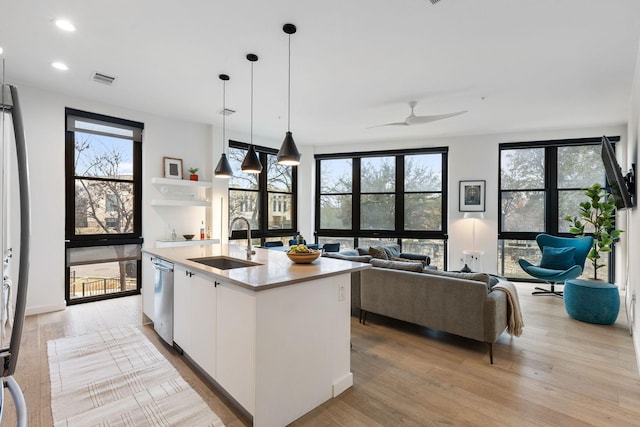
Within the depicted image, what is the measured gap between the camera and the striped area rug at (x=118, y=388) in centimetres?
211

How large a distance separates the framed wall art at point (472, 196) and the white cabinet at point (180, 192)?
4.86 m

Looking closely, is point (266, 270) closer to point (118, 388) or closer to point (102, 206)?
point (118, 388)

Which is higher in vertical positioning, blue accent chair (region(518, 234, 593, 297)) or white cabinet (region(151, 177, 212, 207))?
white cabinet (region(151, 177, 212, 207))

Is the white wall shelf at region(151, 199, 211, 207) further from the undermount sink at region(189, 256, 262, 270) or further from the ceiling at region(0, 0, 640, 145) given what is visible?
the undermount sink at region(189, 256, 262, 270)

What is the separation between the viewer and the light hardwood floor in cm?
213

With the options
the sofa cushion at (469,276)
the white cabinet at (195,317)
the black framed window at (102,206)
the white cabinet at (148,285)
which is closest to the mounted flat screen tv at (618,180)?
the sofa cushion at (469,276)

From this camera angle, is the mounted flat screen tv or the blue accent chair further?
the blue accent chair

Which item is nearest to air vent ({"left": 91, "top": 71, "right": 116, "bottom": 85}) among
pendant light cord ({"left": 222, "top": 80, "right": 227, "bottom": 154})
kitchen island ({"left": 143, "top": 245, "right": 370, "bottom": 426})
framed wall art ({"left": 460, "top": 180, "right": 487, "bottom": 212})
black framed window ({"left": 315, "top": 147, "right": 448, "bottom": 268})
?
pendant light cord ({"left": 222, "top": 80, "right": 227, "bottom": 154})

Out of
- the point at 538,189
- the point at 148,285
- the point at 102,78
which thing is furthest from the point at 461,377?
the point at 538,189

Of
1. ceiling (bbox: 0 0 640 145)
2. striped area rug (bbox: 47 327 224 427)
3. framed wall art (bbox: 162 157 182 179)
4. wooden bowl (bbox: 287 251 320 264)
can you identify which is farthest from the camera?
framed wall art (bbox: 162 157 182 179)

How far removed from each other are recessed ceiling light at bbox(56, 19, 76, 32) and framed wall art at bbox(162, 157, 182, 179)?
8.65ft

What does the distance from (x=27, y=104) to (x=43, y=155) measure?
0.64 meters

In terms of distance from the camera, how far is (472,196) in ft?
21.1

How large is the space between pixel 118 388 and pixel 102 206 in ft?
10.8
